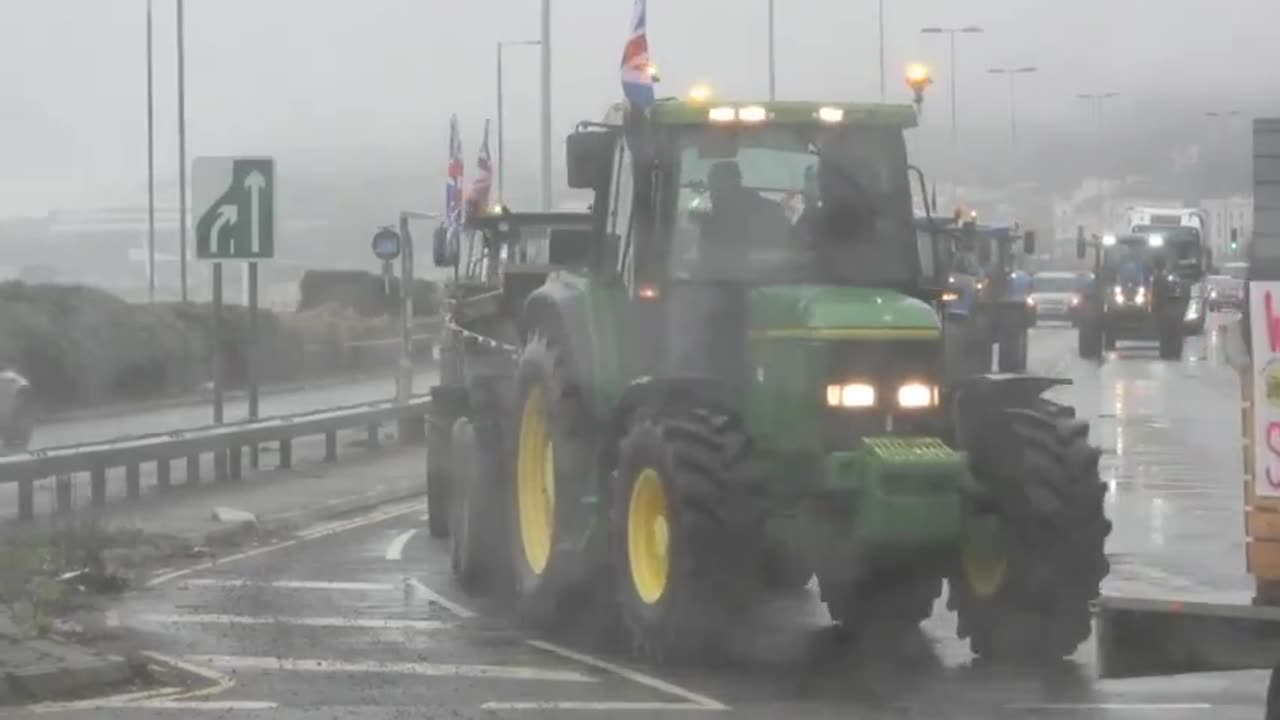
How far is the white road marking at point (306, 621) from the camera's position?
1323cm

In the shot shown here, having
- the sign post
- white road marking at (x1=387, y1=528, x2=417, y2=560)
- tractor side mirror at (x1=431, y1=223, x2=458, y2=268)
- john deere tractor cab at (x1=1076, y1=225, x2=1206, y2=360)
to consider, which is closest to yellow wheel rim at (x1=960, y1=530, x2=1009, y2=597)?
white road marking at (x1=387, y1=528, x2=417, y2=560)

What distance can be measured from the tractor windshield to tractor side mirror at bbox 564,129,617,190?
28.2 inches

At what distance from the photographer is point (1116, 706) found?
10.6 meters

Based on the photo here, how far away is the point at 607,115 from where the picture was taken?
13484mm

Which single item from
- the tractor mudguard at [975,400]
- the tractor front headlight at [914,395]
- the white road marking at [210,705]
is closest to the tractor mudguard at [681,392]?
the tractor front headlight at [914,395]

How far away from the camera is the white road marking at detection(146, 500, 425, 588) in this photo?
1567 centimetres

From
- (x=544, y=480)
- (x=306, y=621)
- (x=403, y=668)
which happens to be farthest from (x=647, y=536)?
(x=306, y=621)

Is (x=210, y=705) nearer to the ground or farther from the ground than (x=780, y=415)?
nearer to the ground

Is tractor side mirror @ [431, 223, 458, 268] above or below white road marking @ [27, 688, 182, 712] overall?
above

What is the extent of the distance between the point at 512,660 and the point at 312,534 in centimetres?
666

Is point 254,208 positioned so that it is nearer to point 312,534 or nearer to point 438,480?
point 312,534

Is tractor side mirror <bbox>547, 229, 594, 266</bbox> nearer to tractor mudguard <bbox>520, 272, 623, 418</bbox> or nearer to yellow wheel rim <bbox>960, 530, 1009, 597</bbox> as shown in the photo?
tractor mudguard <bbox>520, 272, 623, 418</bbox>

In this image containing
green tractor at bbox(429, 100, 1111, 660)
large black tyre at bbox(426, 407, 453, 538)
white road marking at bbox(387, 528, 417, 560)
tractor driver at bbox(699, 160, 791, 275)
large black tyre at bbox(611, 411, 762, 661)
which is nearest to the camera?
large black tyre at bbox(611, 411, 762, 661)

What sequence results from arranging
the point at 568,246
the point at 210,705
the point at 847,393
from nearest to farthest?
the point at 210,705 < the point at 847,393 < the point at 568,246
